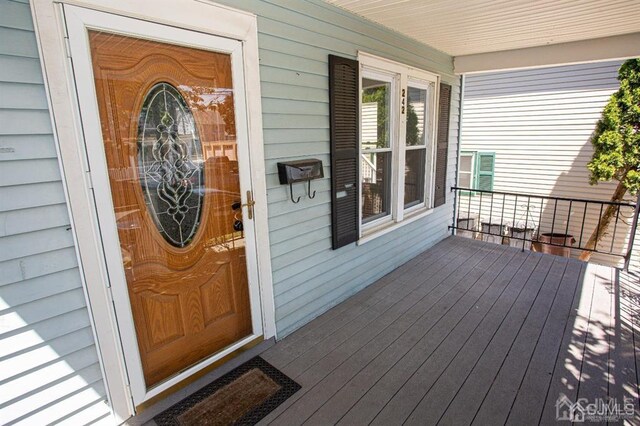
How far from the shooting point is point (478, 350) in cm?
247

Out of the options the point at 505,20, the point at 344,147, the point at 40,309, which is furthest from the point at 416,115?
the point at 40,309

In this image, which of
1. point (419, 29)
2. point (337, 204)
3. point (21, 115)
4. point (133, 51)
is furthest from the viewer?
point (419, 29)

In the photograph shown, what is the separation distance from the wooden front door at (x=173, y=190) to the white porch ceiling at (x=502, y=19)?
4.57ft

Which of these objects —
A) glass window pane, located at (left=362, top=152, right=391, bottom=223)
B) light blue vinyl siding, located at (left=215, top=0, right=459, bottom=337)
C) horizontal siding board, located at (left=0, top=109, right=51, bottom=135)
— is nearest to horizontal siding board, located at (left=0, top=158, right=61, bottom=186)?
horizontal siding board, located at (left=0, top=109, right=51, bottom=135)

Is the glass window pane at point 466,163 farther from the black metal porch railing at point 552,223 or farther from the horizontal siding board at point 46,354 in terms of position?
the horizontal siding board at point 46,354

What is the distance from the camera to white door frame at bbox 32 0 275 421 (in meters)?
1.44

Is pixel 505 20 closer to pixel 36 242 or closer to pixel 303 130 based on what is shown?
pixel 303 130

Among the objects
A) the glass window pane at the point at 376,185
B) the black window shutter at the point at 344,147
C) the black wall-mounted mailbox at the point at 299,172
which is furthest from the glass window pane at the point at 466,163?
the black wall-mounted mailbox at the point at 299,172

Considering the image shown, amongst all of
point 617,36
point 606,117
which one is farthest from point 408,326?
point 606,117

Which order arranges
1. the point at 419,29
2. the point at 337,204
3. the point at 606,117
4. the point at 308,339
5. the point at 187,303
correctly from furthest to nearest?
the point at 606,117 < the point at 419,29 < the point at 337,204 < the point at 308,339 < the point at 187,303

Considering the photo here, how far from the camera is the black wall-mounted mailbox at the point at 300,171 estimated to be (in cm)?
236

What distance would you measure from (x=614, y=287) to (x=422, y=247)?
199 cm

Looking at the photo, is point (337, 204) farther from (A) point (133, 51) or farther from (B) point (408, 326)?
(A) point (133, 51)

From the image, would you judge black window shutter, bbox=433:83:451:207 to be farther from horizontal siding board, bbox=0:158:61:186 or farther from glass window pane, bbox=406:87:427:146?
horizontal siding board, bbox=0:158:61:186
